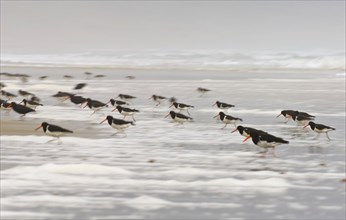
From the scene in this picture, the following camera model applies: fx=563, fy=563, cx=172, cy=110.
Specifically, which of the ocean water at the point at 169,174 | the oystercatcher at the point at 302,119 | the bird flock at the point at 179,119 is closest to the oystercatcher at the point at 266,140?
the bird flock at the point at 179,119

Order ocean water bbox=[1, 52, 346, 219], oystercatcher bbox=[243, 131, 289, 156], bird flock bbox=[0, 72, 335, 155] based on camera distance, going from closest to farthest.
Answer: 1. ocean water bbox=[1, 52, 346, 219]
2. oystercatcher bbox=[243, 131, 289, 156]
3. bird flock bbox=[0, 72, 335, 155]

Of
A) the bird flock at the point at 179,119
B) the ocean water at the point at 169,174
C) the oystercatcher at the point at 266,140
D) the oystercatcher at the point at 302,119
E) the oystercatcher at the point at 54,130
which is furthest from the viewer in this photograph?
the oystercatcher at the point at 302,119

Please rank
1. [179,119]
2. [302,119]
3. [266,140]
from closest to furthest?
[266,140] → [302,119] → [179,119]

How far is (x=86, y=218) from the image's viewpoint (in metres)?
6.07

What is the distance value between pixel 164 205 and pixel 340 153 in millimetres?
5145

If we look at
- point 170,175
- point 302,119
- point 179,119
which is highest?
point 302,119

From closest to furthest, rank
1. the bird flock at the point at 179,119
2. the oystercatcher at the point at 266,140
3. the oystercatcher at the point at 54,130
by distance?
the oystercatcher at the point at 266,140
the bird flock at the point at 179,119
the oystercatcher at the point at 54,130

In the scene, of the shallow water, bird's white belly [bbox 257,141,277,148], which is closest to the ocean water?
the shallow water

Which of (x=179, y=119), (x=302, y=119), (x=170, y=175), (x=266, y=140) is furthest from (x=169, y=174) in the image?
(x=302, y=119)

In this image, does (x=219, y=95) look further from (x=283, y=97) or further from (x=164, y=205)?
(x=164, y=205)

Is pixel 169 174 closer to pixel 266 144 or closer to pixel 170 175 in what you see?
pixel 170 175

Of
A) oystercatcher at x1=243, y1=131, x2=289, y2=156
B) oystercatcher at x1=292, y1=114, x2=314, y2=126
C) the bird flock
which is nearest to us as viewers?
oystercatcher at x1=243, y1=131, x2=289, y2=156

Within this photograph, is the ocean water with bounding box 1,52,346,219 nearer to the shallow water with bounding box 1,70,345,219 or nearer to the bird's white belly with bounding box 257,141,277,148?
the shallow water with bounding box 1,70,345,219

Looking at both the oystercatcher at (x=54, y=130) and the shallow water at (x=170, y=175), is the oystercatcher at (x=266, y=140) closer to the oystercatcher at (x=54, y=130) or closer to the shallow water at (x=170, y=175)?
the shallow water at (x=170, y=175)
